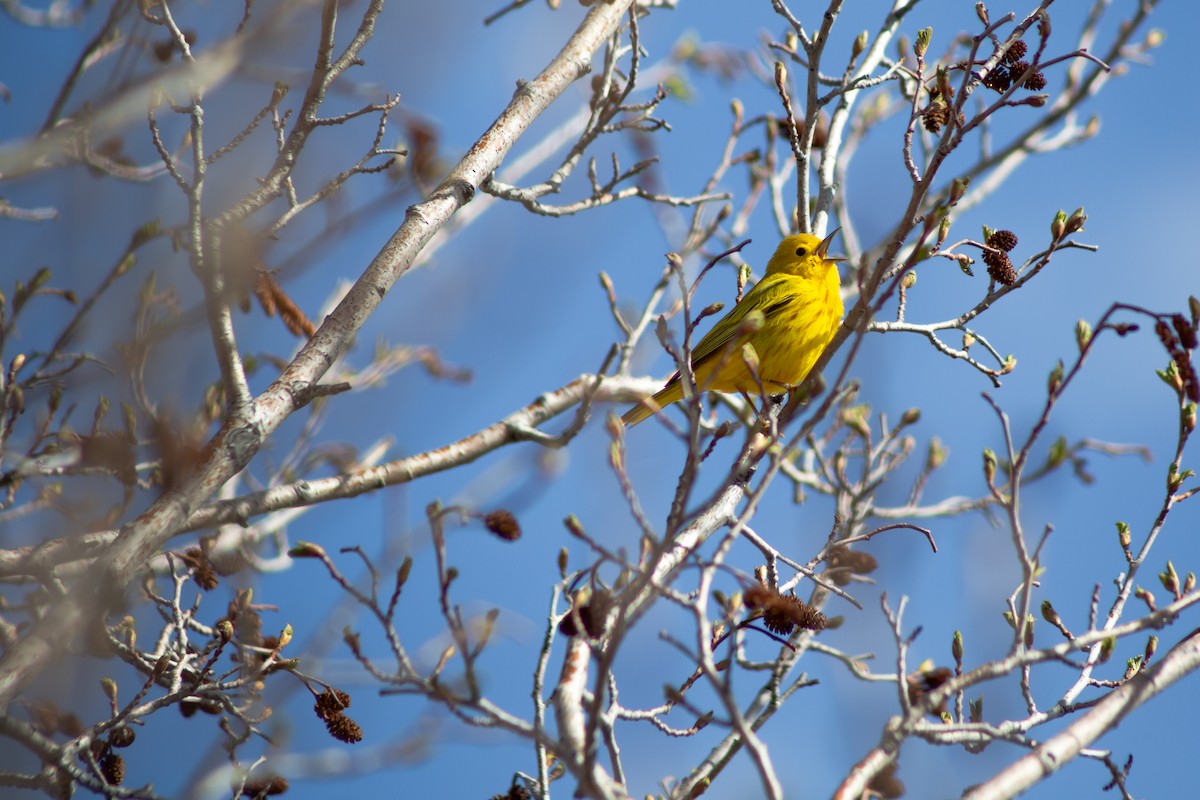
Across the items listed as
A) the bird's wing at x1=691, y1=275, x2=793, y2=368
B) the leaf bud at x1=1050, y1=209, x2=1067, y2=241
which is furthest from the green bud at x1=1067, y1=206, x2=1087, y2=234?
the bird's wing at x1=691, y1=275, x2=793, y2=368

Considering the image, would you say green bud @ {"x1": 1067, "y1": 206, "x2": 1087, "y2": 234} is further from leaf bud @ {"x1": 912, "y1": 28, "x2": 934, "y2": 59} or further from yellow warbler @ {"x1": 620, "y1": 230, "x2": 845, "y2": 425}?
yellow warbler @ {"x1": 620, "y1": 230, "x2": 845, "y2": 425}

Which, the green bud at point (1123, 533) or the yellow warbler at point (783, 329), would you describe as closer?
the green bud at point (1123, 533)

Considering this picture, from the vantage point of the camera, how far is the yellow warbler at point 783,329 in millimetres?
6121

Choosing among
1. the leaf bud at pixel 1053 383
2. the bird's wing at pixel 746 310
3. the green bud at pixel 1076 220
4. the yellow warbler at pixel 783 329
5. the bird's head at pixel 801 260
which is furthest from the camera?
the bird's head at pixel 801 260

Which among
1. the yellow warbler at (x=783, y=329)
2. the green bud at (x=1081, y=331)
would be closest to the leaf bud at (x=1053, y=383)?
the green bud at (x=1081, y=331)

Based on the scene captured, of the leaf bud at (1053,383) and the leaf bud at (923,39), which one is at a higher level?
the leaf bud at (923,39)

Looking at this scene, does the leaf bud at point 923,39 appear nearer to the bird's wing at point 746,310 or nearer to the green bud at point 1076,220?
the green bud at point 1076,220

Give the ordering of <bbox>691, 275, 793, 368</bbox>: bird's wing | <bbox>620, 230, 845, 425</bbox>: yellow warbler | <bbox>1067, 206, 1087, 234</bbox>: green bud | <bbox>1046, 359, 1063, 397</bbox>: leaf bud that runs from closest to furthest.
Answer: <bbox>1046, 359, 1063, 397</bbox>: leaf bud < <bbox>1067, 206, 1087, 234</bbox>: green bud < <bbox>620, 230, 845, 425</bbox>: yellow warbler < <bbox>691, 275, 793, 368</bbox>: bird's wing

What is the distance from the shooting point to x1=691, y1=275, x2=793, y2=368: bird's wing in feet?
21.3

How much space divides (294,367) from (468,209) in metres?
3.78

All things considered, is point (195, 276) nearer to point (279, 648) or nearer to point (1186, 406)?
point (279, 648)

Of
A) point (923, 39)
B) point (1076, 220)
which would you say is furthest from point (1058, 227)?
point (923, 39)

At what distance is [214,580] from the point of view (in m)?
4.22

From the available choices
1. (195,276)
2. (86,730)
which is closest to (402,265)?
(195,276)
